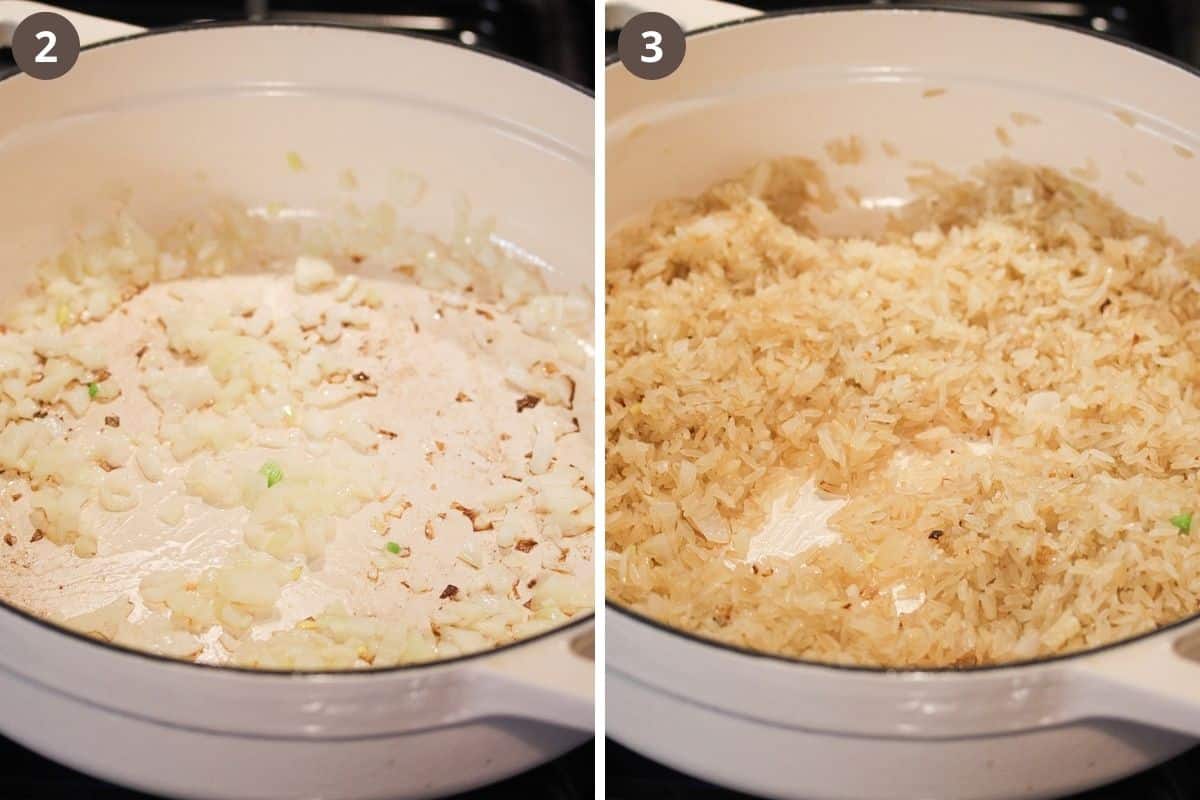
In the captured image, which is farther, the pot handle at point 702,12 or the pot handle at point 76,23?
the pot handle at point 702,12

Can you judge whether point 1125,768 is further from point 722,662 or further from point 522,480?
point 522,480

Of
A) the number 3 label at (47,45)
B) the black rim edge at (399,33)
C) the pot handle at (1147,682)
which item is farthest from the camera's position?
the black rim edge at (399,33)

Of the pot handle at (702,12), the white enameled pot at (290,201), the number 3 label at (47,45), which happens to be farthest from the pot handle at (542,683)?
the number 3 label at (47,45)

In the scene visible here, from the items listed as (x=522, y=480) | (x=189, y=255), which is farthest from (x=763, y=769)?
(x=189, y=255)

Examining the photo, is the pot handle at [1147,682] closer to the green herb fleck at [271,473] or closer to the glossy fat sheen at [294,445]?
the glossy fat sheen at [294,445]

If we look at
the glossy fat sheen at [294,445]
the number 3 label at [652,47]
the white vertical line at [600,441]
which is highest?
the number 3 label at [652,47]

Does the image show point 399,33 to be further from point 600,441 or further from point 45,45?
point 600,441

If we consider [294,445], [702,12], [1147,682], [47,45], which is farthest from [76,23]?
[1147,682]

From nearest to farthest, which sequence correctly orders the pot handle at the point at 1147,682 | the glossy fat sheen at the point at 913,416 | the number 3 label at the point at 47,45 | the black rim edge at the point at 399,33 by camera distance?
the pot handle at the point at 1147,682 → the glossy fat sheen at the point at 913,416 → the number 3 label at the point at 47,45 → the black rim edge at the point at 399,33

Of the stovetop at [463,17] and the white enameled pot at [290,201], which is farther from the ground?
the stovetop at [463,17]
